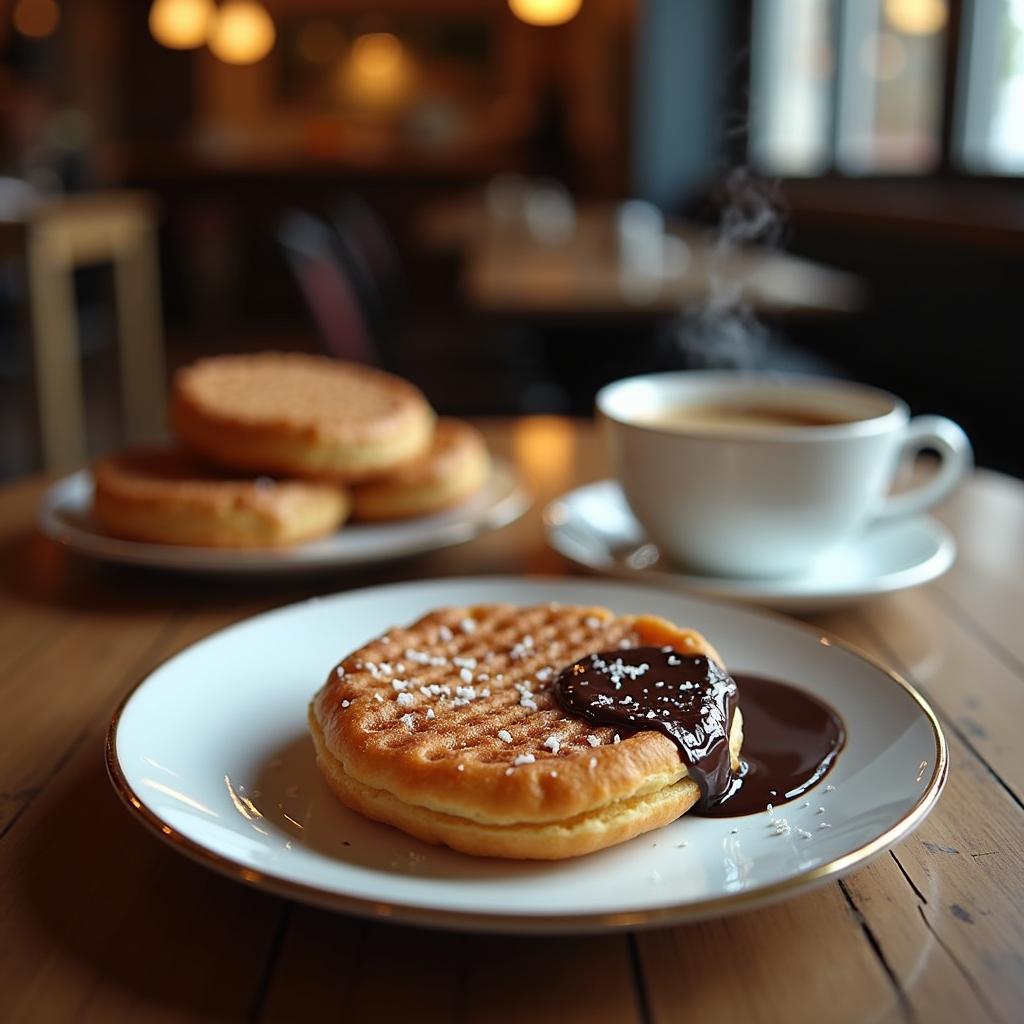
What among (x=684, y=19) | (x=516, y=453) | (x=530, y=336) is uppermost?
(x=684, y=19)

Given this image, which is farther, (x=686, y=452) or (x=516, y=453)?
(x=516, y=453)

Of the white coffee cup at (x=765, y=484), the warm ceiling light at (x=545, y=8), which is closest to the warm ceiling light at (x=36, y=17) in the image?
the warm ceiling light at (x=545, y=8)

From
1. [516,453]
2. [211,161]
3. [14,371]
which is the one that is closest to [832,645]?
[516,453]

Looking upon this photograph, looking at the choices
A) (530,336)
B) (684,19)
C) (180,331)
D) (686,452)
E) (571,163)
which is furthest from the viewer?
(571,163)

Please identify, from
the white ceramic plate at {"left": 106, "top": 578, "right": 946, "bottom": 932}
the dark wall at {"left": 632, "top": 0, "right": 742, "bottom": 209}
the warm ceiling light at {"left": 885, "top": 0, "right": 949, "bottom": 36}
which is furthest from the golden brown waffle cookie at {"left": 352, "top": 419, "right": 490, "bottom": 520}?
the dark wall at {"left": 632, "top": 0, "right": 742, "bottom": 209}

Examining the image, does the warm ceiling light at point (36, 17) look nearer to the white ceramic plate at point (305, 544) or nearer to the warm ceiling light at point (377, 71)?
the warm ceiling light at point (377, 71)

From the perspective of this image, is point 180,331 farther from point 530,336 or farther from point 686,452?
point 686,452

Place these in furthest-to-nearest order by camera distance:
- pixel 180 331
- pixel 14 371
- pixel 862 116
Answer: pixel 180 331 → pixel 14 371 → pixel 862 116

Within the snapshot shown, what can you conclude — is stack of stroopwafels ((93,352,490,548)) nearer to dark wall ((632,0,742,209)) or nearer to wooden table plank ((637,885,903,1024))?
wooden table plank ((637,885,903,1024))
